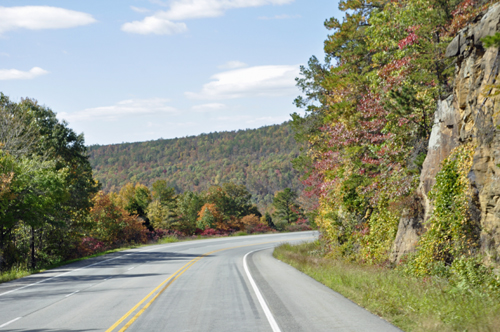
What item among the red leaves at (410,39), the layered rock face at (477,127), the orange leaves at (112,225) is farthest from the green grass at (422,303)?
the orange leaves at (112,225)

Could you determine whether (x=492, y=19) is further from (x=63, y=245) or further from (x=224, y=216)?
(x=224, y=216)

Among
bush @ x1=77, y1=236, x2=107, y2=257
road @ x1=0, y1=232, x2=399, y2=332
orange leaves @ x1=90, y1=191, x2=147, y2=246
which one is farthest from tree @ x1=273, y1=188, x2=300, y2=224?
road @ x1=0, y1=232, x2=399, y2=332

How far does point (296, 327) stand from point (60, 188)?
74.1ft

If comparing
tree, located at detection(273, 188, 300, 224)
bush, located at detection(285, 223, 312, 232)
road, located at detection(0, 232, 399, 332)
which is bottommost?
bush, located at detection(285, 223, 312, 232)

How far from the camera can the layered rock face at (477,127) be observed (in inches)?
457

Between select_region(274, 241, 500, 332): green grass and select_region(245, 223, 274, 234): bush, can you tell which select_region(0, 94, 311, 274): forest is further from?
select_region(274, 241, 500, 332): green grass

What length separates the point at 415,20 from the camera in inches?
719

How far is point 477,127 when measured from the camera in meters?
12.7

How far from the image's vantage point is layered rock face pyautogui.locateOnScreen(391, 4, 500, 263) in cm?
1162

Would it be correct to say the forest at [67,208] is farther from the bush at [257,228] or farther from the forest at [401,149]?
the forest at [401,149]

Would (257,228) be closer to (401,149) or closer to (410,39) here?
(401,149)

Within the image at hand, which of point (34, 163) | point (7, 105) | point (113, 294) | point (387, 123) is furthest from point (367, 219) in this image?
point (7, 105)

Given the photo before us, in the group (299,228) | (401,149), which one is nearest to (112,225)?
(299,228)

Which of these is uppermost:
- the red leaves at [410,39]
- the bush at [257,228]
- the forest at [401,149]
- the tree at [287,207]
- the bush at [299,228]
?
the red leaves at [410,39]
